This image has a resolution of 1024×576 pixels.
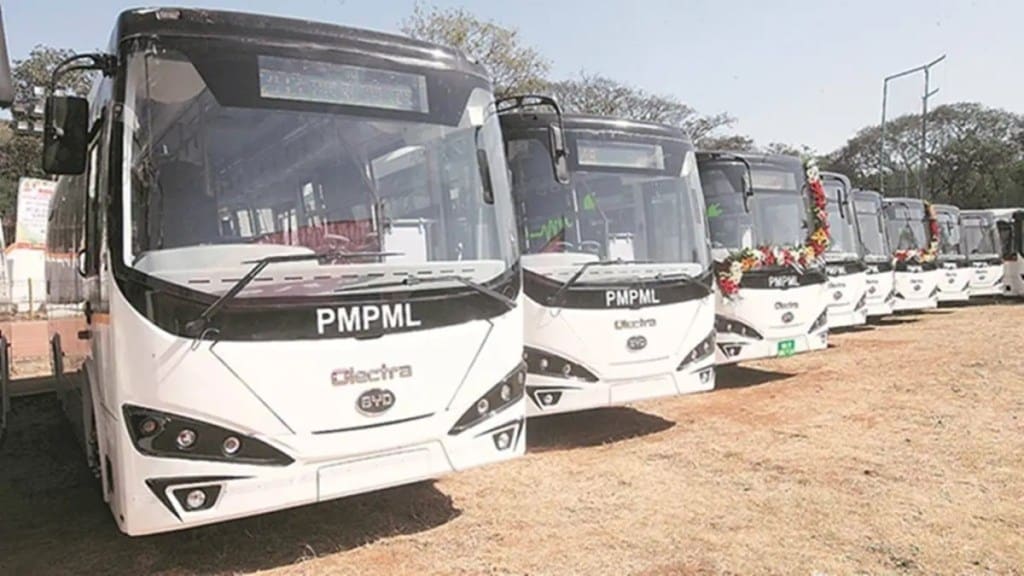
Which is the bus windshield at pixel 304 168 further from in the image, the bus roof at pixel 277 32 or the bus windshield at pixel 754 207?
the bus windshield at pixel 754 207

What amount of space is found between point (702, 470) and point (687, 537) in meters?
1.47

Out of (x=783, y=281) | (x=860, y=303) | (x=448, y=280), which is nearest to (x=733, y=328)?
(x=783, y=281)

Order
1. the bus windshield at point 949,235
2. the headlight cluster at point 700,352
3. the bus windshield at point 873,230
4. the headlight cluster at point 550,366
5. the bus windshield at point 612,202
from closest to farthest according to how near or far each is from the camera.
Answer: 1. the headlight cluster at point 550,366
2. the bus windshield at point 612,202
3. the headlight cluster at point 700,352
4. the bus windshield at point 873,230
5. the bus windshield at point 949,235

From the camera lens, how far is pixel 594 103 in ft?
109

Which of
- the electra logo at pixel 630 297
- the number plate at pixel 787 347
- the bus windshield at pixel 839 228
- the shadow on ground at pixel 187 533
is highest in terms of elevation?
the bus windshield at pixel 839 228

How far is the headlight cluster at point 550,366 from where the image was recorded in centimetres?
639

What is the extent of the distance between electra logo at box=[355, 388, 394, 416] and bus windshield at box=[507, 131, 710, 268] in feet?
8.74

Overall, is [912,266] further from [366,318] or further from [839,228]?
[366,318]

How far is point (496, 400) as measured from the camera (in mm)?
4734

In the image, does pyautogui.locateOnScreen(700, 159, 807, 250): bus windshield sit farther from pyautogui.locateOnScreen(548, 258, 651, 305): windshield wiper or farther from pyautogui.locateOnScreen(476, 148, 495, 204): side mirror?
pyautogui.locateOnScreen(476, 148, 495, 204): side mirror

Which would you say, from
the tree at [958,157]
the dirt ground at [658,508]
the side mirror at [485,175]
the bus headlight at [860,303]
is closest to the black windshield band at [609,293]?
the dirt ground at [658,508]

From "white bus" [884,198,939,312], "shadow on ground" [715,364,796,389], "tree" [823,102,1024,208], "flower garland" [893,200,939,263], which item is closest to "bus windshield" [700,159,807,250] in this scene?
"shadow on ground" [715,364,796,389]

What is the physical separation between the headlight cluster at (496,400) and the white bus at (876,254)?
11475mm

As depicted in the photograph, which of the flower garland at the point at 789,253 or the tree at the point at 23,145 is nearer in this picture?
the flower garland at the point at 789,253
